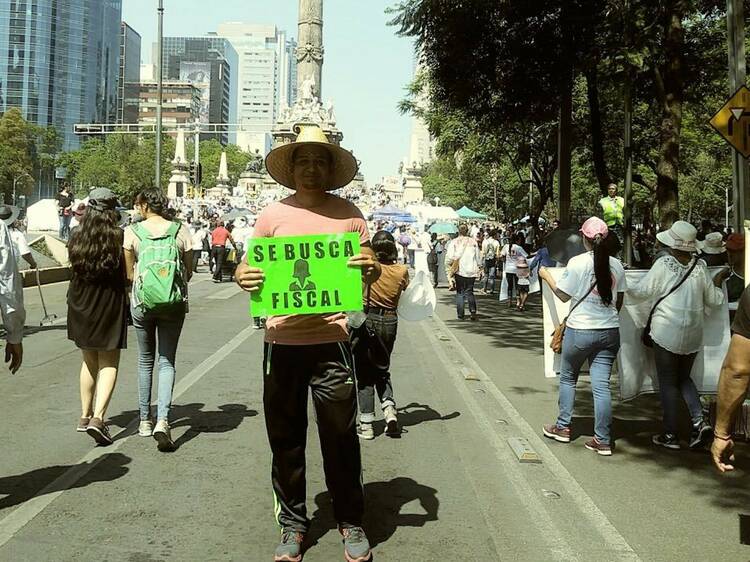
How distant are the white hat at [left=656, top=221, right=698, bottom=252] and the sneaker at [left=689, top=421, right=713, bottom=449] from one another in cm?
144

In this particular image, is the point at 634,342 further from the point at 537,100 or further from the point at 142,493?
the point at 537,100

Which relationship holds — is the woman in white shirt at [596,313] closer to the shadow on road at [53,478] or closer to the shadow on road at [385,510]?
the shadow on road at [385,510]

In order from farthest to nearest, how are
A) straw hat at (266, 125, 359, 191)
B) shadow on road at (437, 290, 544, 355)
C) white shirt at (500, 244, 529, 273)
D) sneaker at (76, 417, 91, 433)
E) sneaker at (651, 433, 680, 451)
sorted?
white shirt at (500, 244, 529, 273) < shadow on road at (437, 290, 544, 355) < sneaker at (651, 433, 680, 451) < sneaker at (76, 417, 91, 433) < straw hat at (266, 125, 359, 191)

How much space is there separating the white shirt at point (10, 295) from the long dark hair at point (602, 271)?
4091 millimetres

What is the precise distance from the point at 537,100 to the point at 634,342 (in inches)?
551

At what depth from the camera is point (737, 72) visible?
10.2 metres

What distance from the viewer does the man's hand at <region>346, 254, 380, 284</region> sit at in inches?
172

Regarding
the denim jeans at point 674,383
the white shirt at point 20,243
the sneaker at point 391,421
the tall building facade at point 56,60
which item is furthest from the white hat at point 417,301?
the tall building facade at point 56,60

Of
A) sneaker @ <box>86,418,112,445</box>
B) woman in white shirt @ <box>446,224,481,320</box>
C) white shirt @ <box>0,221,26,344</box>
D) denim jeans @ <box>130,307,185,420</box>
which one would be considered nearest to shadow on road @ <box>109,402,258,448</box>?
denim jeans @ <box>130,307,185,420</box>

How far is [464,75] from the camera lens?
19.8 m

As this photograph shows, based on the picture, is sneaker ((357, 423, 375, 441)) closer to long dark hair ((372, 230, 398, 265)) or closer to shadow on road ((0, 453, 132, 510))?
long dark hair ((372, 230, 398, 265))

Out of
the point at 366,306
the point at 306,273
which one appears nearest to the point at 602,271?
the point at 366,306

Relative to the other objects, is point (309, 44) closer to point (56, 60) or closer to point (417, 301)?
point (417, 301)

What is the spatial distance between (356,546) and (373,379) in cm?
302
